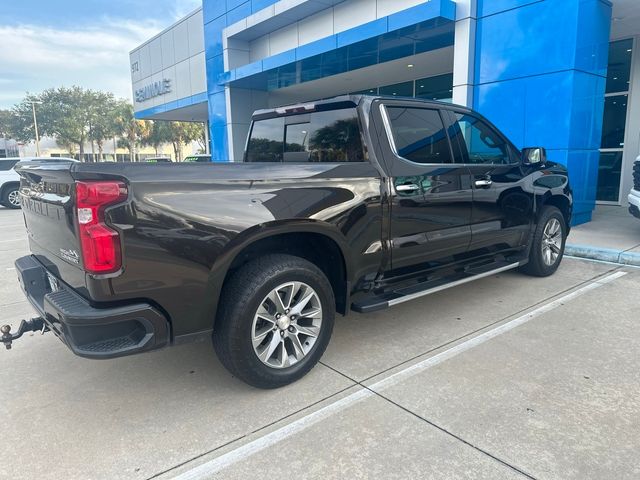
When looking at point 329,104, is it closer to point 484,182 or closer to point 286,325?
point 484,182

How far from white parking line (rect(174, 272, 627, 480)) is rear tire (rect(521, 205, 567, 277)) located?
864 mm

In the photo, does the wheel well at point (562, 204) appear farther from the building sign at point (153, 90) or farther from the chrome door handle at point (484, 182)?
the building sign at point (153, 90)

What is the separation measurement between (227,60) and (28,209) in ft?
46.3

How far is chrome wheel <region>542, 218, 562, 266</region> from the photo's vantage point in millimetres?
5285

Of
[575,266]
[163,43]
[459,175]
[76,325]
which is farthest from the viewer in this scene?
[163,43]

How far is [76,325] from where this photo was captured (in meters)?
2.35

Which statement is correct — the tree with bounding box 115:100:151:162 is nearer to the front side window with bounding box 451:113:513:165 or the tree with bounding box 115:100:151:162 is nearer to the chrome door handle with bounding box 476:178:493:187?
the front side window with bounding box 451:113:513:165

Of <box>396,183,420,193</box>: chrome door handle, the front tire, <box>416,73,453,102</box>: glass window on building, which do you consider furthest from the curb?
<box>416,73,453,102</box>: glass window on building

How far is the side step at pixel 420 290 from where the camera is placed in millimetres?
3385

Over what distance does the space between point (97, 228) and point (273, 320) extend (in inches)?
46.6

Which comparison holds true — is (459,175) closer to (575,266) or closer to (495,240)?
(495,240)

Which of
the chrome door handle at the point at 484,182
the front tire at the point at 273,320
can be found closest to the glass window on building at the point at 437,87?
Result: the chrome door handle at the point at 484,182

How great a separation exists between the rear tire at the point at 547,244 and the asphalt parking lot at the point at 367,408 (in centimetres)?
107

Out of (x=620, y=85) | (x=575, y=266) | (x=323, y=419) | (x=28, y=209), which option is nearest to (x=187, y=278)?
(x=323, y=419)
